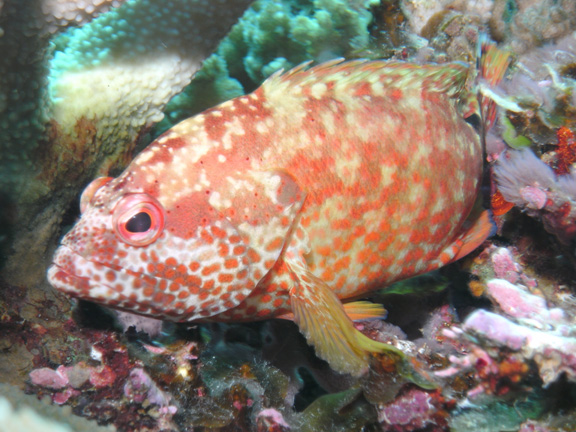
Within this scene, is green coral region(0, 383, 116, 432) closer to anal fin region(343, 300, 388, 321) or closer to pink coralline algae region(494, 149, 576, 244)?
anal fin region(343, 300, 388, 321)

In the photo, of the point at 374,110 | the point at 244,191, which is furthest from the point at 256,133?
the point at 374,110

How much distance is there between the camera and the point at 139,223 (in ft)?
7.34

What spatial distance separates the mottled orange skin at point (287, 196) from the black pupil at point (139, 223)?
99 mm

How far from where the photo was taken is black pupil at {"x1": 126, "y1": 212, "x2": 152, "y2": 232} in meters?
2.23

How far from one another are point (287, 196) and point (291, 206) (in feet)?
0.24

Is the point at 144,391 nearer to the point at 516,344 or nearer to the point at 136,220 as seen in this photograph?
the point at 136,220

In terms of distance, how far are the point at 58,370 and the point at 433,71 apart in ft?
12.1

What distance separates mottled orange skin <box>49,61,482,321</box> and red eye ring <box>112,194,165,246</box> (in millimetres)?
42

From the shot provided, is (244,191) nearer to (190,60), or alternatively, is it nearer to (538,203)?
(190,60)

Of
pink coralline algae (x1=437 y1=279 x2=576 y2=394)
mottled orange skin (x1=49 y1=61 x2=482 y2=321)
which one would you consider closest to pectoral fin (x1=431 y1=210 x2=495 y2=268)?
mottled orange skin (x1=49 y1=61 x2=482 y2=321)

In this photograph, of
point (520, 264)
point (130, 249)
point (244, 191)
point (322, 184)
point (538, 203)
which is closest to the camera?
→ point (130, 249)

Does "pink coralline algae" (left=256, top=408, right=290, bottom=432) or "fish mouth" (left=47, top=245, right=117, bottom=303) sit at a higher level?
"fish mouth" (left=47, top=245, right=117, bottom=303)

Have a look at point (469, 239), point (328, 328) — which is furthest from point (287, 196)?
point (469, 239)

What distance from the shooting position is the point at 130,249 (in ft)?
7.37
